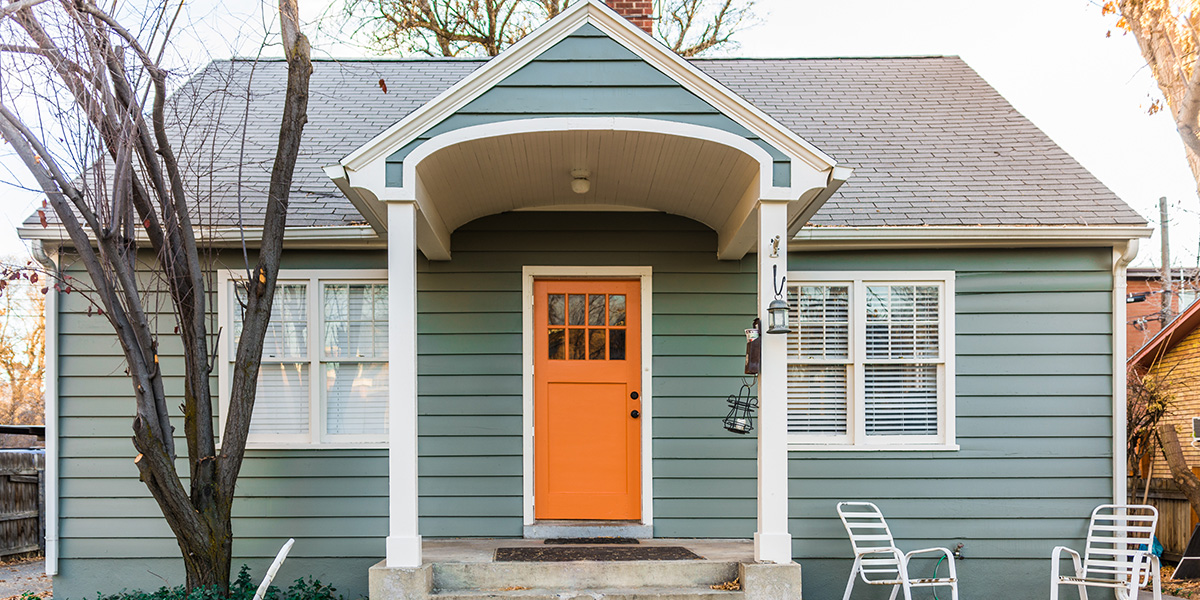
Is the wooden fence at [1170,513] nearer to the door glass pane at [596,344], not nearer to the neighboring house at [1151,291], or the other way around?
the door glass pane at [596,344]

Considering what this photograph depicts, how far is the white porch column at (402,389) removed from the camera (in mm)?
3887

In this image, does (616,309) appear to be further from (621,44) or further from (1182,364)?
(1182,364)

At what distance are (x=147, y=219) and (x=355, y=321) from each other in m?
1.44

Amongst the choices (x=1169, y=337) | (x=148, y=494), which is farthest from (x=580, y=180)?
(x=1169, y=337)

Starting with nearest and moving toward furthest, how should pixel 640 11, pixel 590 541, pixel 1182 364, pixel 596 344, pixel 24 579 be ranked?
1. pixel 590 541
2. pixel 596 344
3. pixel 640 11
4. pixel 24 579
5. pixel 1182 364

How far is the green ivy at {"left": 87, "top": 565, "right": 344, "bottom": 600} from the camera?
4.19 metres

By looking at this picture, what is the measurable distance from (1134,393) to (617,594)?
17.9ft

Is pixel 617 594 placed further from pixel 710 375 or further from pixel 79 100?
pixel 79 100

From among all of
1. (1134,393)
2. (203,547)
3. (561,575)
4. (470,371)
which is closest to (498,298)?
(470,371)

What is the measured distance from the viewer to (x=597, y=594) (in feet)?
13.4

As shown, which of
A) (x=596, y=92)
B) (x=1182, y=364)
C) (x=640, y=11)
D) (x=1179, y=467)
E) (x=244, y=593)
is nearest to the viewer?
(x=596, y=92)

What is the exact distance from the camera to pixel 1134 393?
6840mm

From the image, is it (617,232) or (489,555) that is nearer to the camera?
(489,555)

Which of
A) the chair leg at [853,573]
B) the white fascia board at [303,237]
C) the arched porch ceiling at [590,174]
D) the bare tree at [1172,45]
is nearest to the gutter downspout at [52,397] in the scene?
the white fascia board at [303,237]
